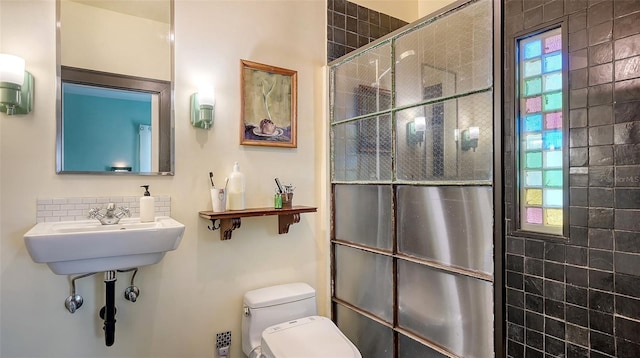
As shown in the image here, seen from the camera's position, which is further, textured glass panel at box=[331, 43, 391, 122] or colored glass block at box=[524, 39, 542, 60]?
textured glass panel at box=[331, 43, 391, 122]

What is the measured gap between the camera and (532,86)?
1.33 meters

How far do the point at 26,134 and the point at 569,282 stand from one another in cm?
230

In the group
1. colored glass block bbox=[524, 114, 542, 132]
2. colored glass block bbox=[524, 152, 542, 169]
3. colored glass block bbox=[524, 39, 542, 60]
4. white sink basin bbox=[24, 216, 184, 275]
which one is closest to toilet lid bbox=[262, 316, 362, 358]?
white sink basin bbox=[24, 216, 184, 275]

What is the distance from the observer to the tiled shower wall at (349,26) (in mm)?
2406

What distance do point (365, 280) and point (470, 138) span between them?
3.43 feet

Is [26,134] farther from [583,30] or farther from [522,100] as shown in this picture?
[583,30]

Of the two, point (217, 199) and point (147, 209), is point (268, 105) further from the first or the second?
point (147, 209)

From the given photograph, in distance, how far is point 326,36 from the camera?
2.39m

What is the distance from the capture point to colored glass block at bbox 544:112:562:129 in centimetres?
125

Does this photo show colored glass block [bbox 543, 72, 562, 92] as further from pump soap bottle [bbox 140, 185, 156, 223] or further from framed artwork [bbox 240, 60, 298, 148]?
pump soap bottle [bbox 140, 185, 156, 223]

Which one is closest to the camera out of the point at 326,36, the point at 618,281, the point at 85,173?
the point at 618,281

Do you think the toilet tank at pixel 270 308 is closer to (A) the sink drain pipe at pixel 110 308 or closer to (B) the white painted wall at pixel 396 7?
(A) the sink drain pipe at pixel 110 308

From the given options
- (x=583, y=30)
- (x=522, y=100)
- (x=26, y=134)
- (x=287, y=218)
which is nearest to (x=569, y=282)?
(x=522, y=100)

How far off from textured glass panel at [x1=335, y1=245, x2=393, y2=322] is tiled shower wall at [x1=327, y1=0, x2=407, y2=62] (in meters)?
1.33
